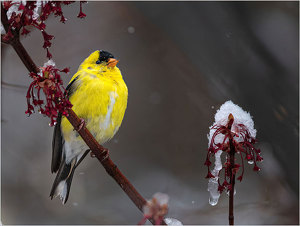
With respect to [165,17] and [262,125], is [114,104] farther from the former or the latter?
[165,17]

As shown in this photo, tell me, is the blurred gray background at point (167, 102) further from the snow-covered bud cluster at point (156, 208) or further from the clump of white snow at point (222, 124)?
the snow-covered bud cluster at point (156, 208)

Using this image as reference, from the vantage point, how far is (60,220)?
9.04 ft

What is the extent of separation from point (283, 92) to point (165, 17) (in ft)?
3.27

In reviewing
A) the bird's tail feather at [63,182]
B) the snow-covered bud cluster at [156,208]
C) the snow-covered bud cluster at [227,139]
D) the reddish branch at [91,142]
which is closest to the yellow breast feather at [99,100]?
the bird's tail feather at [63,182]

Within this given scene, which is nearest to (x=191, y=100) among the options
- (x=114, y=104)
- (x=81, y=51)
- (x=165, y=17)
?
(x=165, y=17)

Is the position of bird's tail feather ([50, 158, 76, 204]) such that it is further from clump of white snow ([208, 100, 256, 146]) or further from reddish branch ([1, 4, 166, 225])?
clump of white snow ([208, 100, 256, 146])

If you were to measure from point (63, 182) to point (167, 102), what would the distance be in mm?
1438

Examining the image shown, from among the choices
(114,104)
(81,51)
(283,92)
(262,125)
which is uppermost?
(81,51)

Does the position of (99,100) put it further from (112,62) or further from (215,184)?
(215,184)

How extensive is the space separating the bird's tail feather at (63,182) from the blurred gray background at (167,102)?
781 mm

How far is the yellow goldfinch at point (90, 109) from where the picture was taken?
1682 millimetres

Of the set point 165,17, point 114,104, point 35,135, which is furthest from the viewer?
point 35,135

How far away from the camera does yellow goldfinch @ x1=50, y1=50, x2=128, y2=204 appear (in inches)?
66.2

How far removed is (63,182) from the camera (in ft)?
5.20
